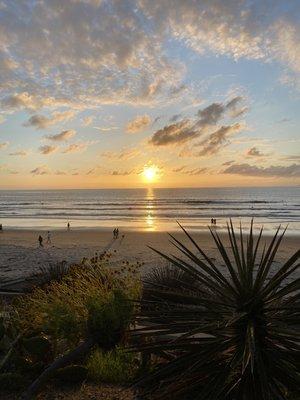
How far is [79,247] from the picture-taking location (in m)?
26.0

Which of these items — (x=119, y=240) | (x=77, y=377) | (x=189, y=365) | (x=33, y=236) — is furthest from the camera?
(x=33, y=236)

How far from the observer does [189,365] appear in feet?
13.0

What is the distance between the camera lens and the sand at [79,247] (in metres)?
17.5

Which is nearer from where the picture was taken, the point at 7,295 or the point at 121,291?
the point at 121,291

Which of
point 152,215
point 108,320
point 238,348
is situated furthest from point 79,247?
point 152,215

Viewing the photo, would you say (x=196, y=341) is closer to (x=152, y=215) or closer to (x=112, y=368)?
(x=112, y=368)

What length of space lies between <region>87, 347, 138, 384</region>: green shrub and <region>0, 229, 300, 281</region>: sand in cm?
830

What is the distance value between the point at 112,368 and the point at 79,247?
21048 millimetres

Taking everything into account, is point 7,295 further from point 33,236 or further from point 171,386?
point 33,236

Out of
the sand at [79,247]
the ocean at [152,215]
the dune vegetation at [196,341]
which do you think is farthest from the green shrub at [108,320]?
the sand at [79,247]

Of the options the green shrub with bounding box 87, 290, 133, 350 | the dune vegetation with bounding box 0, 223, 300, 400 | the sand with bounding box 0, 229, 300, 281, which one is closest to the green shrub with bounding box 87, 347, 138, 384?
the dune vegetation with bounding box 0, 223, 300, 400

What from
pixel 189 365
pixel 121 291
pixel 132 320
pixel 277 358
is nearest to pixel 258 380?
pixel 277 358

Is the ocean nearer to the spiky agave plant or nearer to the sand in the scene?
the sand

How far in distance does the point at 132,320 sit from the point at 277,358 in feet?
5.16
